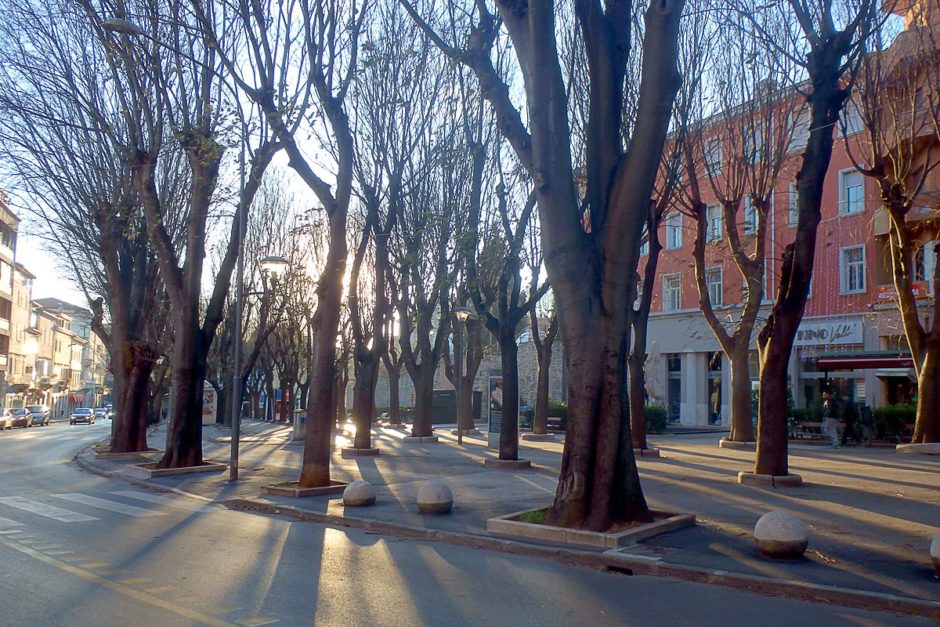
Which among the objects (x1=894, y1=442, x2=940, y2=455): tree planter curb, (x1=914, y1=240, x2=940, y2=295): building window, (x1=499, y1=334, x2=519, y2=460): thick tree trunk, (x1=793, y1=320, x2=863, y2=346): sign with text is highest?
(x1=914, y1=240, x2=940, y2=295): building window

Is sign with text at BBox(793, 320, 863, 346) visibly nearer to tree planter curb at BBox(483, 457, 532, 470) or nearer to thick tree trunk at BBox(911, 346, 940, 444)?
thick tree trunk at BBox(911, 346, 940, 444)

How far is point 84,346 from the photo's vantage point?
106375 mm

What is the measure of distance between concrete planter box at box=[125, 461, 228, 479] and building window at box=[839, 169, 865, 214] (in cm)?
2553

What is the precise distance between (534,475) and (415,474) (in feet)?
Result: 8.82

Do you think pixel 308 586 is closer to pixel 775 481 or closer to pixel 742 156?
pixel 775 481

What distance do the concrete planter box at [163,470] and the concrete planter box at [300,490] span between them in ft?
14.0

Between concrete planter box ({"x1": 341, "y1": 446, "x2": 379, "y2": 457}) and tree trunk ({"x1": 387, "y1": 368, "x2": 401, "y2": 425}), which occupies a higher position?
tree trunk ({"x1": 387, "y1": 368, "x2": 401, "y2": 425})

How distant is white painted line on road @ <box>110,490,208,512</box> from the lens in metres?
14.2

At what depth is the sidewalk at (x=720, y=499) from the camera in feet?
28.3

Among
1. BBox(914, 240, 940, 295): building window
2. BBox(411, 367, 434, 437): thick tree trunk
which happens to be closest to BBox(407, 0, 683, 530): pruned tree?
BBox(411, 367, 434, 437): thick tree trunk

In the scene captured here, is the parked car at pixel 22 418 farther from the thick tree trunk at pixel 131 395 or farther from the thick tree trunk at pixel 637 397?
the thick tree trunk at pixel 637 397

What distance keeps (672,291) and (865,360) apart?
1463cm

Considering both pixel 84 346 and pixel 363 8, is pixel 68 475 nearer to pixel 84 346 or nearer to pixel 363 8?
pixel 363 8

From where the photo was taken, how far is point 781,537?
8.71 m
